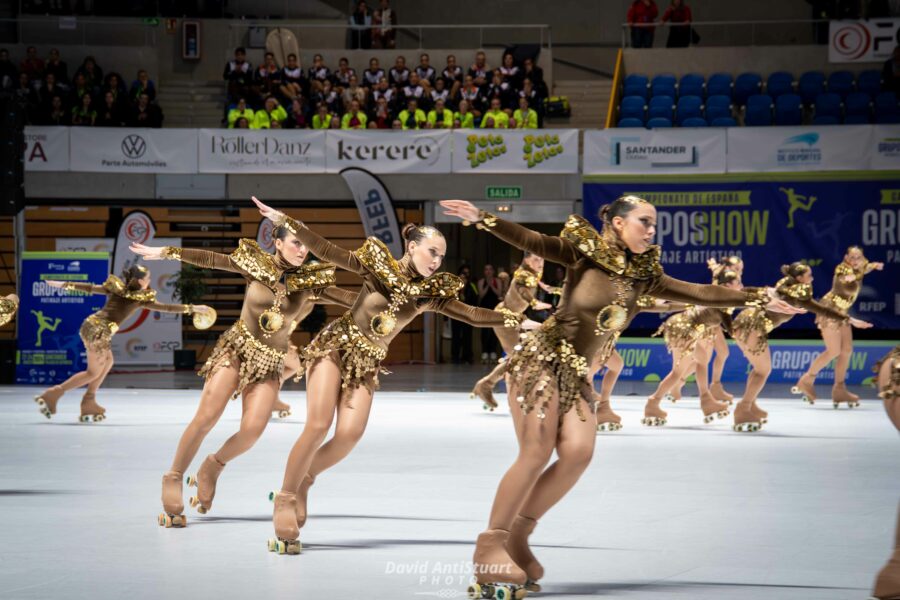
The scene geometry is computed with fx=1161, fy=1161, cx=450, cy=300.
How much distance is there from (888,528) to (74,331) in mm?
13947

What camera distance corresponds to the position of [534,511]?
473 cm

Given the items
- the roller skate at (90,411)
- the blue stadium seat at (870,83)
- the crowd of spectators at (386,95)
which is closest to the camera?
the roller skate at (90,411)

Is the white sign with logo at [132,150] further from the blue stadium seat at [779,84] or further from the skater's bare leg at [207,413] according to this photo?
the skater's bare leg at [207,413]

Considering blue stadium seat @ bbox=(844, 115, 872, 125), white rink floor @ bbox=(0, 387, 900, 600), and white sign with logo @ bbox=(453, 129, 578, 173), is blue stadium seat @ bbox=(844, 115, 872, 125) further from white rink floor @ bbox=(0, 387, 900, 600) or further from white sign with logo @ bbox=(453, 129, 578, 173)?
white rink floor @ bbox=(0, 387, 900, 600)

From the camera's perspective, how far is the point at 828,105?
65.9ft

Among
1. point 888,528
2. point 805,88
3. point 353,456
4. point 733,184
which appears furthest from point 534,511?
point 805,88

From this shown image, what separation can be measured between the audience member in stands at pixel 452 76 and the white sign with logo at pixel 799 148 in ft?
16.5

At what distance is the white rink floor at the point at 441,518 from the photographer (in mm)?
4828

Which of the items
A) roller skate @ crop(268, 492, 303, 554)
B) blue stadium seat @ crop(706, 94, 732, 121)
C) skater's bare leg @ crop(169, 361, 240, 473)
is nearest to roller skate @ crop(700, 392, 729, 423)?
skater's bare leg @ crop(169, 361, 240, 473)

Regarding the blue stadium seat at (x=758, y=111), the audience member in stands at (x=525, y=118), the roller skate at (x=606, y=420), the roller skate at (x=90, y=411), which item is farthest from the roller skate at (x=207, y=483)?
the blue stadium seat at (x=758, y=111)

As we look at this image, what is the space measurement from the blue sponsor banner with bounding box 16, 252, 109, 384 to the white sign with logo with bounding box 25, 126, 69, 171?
3.39 meters

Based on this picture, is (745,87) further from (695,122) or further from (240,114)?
(240,114)

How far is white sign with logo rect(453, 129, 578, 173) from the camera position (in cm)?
2019

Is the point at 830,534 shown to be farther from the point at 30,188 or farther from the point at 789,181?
the point at 30,188
